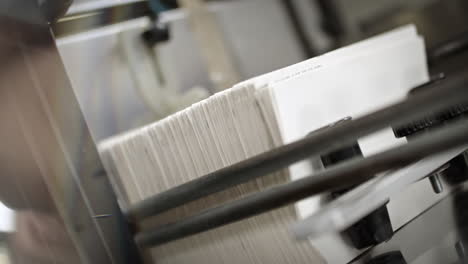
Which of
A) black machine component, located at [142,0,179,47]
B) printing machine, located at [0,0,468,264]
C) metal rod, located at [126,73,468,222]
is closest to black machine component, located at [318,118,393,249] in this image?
printing machine, located at [0,0,468,264]

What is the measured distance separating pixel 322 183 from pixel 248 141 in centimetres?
12

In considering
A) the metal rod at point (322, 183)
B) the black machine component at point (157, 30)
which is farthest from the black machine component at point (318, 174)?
the black machine component at point (157, 30)

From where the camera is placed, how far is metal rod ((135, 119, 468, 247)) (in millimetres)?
400

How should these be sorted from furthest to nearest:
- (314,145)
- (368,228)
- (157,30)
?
1. (157,30)
2. (368,228)
3. (314,145)

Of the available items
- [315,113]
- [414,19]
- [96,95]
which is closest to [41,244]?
[315,113]

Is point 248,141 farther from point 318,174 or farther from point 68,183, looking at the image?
point 68,183

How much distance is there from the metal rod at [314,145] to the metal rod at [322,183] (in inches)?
0.8

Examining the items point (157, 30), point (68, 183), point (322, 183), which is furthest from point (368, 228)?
point (157, 30)

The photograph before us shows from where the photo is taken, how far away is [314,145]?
0.45 meters

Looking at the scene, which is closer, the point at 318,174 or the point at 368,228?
the point at 318,174

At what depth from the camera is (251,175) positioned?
19.6 inches

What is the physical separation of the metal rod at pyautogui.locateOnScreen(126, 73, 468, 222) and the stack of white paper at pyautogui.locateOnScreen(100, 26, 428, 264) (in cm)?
5

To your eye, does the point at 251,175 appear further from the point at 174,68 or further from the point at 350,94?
the point at 174,68

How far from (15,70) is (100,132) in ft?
1.50
